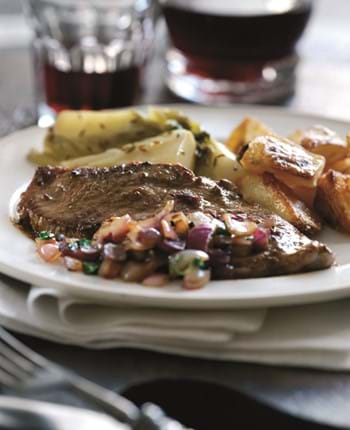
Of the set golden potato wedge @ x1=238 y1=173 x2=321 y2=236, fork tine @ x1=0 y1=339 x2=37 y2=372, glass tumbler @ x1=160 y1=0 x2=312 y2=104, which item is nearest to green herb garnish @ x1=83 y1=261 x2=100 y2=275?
fork tine @ x1=0 y1=339 x2=37 y2=372

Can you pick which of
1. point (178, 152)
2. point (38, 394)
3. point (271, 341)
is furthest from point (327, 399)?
point (178, 152)

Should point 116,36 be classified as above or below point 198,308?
below

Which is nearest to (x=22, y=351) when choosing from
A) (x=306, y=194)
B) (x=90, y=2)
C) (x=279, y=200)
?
(x=279, y=200)

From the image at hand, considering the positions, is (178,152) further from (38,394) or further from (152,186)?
(38,394)

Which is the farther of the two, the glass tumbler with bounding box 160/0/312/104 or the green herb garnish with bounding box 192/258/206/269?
the glass tumbler with bounding box 160/0/312/104

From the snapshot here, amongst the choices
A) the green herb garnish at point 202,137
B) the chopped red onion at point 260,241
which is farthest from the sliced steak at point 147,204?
the green herb garnish at point 202,137

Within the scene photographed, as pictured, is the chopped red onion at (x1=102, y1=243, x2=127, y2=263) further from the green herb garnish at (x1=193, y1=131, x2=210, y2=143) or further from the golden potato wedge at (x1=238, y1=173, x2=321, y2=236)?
the green herb garnish at (x1=193, y1=131, x2=210, y2=143)

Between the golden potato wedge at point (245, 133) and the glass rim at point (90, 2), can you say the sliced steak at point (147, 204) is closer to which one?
the golden potato wedge at point (245, 133)
